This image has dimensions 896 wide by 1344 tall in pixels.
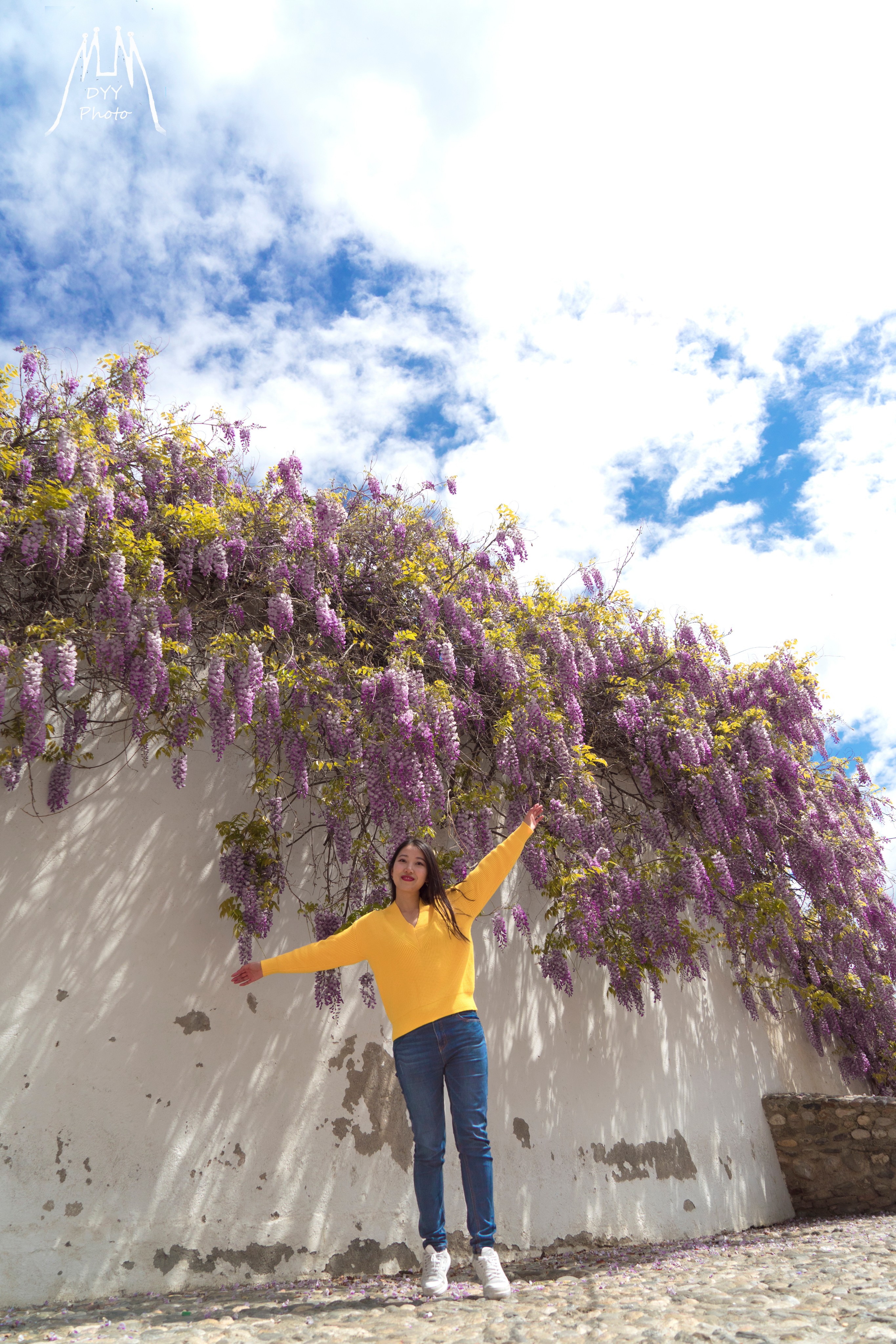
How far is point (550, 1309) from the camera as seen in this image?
1905mm

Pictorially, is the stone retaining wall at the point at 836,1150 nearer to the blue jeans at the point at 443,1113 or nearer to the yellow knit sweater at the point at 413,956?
the blue jeans at the point at 443,1113

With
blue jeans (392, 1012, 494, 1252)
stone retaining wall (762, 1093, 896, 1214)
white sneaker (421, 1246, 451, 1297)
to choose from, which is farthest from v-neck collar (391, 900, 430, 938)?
stone retaining wall (762, 1093, 896, 1214)

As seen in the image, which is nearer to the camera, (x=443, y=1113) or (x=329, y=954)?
(x=443, y=1113)

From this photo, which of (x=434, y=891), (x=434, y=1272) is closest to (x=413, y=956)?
(x=434, y=891)

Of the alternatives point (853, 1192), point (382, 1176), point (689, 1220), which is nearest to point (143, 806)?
point (382, 1176)

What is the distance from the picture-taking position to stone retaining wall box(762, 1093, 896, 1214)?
4.89 m

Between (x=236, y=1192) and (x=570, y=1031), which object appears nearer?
(x=236, y=1192)

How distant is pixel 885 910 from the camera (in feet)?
19.2

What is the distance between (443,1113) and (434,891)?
60cm

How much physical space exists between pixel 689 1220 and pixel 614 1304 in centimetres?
282

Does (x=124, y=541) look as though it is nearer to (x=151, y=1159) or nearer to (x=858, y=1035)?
(x=151, y=1159)

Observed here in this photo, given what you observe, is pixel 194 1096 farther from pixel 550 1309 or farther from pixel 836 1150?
pixel 836 1150

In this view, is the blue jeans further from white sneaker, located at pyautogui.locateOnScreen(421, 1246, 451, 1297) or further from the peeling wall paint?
the peeling wall paint

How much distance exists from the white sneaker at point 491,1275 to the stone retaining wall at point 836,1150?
4.03 metres
